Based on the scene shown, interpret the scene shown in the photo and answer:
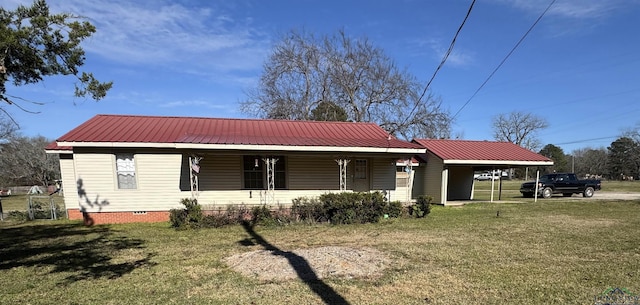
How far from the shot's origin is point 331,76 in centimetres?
2803

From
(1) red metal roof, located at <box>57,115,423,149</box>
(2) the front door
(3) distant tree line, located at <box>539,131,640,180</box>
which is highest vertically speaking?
(1) red metal roof, located at <box>57,115,423,149</box>

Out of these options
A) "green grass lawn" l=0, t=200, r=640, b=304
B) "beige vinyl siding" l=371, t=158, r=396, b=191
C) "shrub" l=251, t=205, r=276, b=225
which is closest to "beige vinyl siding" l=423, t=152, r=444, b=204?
"beige vinyl siding" l=371, t=158, r=396, b=191

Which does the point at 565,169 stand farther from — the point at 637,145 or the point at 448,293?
the point at 448,293

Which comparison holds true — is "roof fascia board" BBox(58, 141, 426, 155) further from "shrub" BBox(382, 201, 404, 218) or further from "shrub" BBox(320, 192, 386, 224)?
"shrub" BBox(382, 201, 404, 218)

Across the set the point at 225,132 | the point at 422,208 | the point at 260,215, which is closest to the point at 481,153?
the point at 422,208

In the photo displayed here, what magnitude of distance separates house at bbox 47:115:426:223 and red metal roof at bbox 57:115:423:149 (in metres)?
0.04

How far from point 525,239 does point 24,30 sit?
13093 mm

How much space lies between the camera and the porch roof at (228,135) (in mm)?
11617

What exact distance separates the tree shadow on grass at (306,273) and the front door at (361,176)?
6.66 metres

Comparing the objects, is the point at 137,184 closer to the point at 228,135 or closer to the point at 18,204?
the point at 228,135

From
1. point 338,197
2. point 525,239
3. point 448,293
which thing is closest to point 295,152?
point 338,197

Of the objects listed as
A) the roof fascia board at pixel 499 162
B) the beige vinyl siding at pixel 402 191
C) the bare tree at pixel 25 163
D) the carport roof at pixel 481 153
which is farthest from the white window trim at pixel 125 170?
the bare tree at pixel 25 163

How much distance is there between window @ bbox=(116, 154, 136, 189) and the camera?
39.6 feet

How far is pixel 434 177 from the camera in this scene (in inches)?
691
